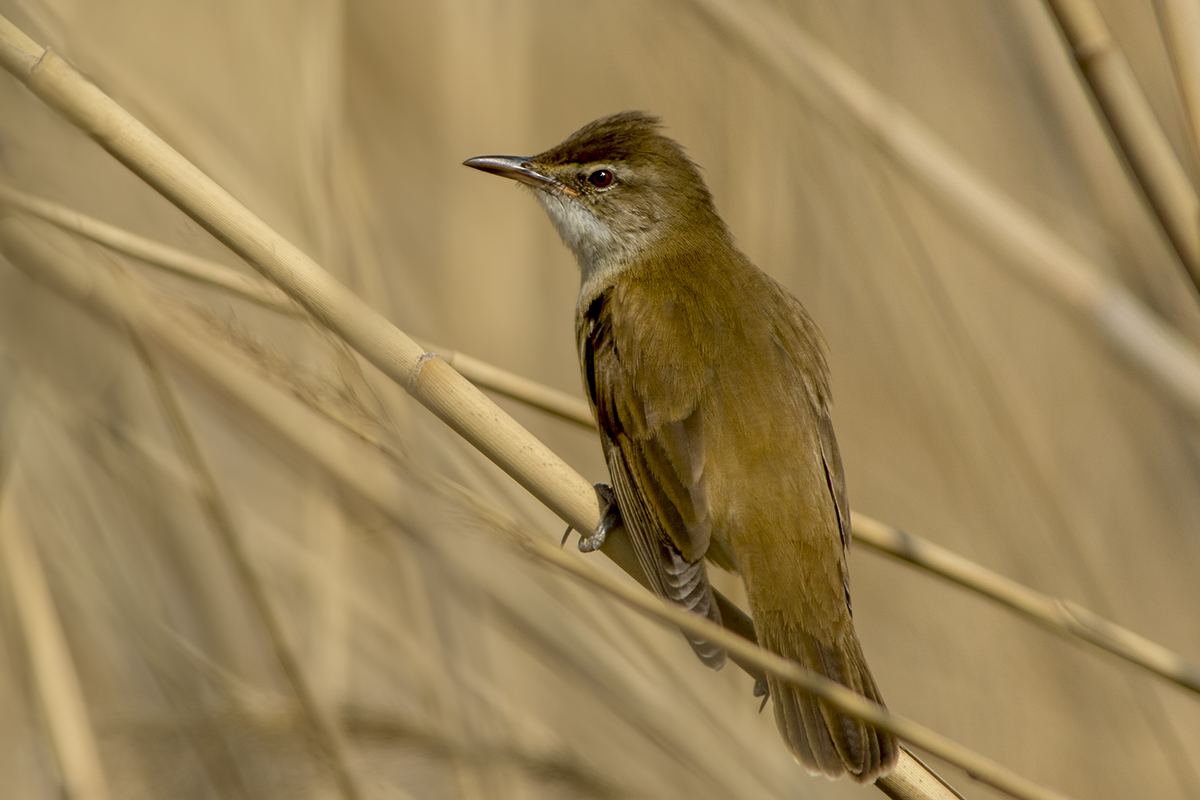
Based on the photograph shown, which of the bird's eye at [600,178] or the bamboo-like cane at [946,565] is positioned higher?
the bird's eye at [600,178]

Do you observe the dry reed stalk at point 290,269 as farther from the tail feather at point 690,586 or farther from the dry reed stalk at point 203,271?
the tail feather at point 690,586

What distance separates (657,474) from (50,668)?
4.15 ft

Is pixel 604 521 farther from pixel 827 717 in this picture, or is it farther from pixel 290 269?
pixel 290 269

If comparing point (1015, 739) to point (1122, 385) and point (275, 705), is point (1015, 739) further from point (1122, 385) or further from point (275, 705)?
point (275, 705)

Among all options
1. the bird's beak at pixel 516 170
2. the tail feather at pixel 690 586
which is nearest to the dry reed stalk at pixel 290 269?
the tail feather at pixel 690 586

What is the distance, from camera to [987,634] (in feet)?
11.4

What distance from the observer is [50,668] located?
6.23 ft

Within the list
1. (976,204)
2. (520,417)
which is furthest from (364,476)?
(520,417)

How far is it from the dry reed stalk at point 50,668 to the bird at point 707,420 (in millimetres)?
1028

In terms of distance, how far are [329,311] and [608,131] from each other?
1.51 m

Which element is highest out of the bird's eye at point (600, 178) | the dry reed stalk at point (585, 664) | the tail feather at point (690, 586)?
the bird's eye at point (600, 178)

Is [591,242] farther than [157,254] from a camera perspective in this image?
Yes

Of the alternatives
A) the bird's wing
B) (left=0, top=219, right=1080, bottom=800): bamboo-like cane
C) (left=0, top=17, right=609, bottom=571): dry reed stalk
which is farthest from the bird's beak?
(left=0, top=17, right=609, bottom=571): dry reed stalk

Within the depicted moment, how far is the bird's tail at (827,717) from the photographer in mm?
1874
